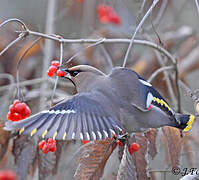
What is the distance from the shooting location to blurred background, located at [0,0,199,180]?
7.57ft

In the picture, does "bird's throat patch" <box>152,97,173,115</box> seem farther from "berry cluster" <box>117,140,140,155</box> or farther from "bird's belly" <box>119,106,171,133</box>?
"berry cluster" <box>117,140,140,155</box>

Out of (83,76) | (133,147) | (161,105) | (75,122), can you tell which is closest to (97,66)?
(83,76)

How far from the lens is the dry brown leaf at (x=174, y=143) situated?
214 centimetres

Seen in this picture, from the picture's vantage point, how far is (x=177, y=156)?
2.14 m

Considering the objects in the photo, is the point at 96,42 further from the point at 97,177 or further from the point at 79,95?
the point at 97,177

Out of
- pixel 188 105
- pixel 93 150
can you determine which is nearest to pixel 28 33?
pixel 93 150

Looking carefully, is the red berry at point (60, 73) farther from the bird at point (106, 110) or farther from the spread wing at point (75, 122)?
the spread wing at point (75, 122)

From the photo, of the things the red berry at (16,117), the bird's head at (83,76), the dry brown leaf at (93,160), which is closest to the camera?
the dry brown leaf at (93,160)

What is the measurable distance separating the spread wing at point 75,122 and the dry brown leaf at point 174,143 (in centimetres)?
29

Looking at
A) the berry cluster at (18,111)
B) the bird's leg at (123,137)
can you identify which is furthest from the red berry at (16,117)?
the bird's leg at (123,137)

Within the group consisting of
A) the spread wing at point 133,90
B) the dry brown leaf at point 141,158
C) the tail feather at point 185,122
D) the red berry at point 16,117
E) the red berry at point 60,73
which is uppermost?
the red berry at point 60,73

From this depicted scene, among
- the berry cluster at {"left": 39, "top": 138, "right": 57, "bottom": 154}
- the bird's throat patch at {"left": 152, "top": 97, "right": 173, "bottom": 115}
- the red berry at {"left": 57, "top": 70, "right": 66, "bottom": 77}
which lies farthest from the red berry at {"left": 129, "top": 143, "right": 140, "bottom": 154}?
the red berry at {"left": 57, "top": 70, "right": 66, "bottom": 77}

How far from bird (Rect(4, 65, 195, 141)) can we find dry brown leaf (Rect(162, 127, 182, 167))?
0.06m

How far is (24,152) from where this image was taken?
236 cm
